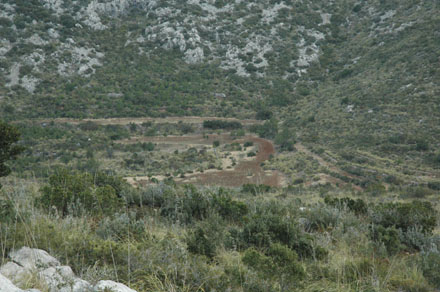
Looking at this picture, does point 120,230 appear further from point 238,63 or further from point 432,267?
point 238,63

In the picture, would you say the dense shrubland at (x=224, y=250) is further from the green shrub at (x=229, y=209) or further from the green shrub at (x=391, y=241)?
the green shrub at (x=229, y=209)

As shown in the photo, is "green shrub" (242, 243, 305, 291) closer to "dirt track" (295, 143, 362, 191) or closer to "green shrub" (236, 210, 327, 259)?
"green shrub" (236, 210, 327, 259)

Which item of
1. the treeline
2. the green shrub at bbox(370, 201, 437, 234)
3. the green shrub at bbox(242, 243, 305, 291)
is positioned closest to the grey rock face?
the green shrub at bbox(242, 243, 305, 291)

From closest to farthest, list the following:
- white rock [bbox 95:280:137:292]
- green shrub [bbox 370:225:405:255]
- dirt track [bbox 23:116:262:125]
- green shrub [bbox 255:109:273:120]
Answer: white rock [bbox 95:280:137:292], green shrub [bbox 370:225:405:255], dirt track [bbox 23:116:262:125], green shrub [bbox 255:109:273:120]

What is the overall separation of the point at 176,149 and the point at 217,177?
11.2 m

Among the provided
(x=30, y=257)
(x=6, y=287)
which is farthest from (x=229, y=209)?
(x=6, y=287)

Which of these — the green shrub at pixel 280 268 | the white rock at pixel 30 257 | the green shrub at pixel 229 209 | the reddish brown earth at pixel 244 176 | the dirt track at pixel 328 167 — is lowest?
the reddish brown earth at pixel 244 176

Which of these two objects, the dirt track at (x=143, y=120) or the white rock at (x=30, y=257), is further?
the dirt track at (x=143, y=120)

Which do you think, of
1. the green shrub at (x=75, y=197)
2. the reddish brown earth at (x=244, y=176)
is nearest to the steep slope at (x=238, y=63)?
the reddish brown earth at (x=244, y=176)

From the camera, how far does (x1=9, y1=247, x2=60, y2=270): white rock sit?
10.3 feet

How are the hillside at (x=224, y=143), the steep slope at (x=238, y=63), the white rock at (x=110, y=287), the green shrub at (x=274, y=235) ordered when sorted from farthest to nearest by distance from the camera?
the steep slope at (x=238, y=63) < the green shrub at (x=274, y=235) < the hillside at (x=224, y=143) < the white rock at (x=110, y=287)

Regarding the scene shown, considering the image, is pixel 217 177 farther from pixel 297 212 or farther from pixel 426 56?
pixel 426 56

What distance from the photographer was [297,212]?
7504 millimetres

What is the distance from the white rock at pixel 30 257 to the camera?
10.3ft
